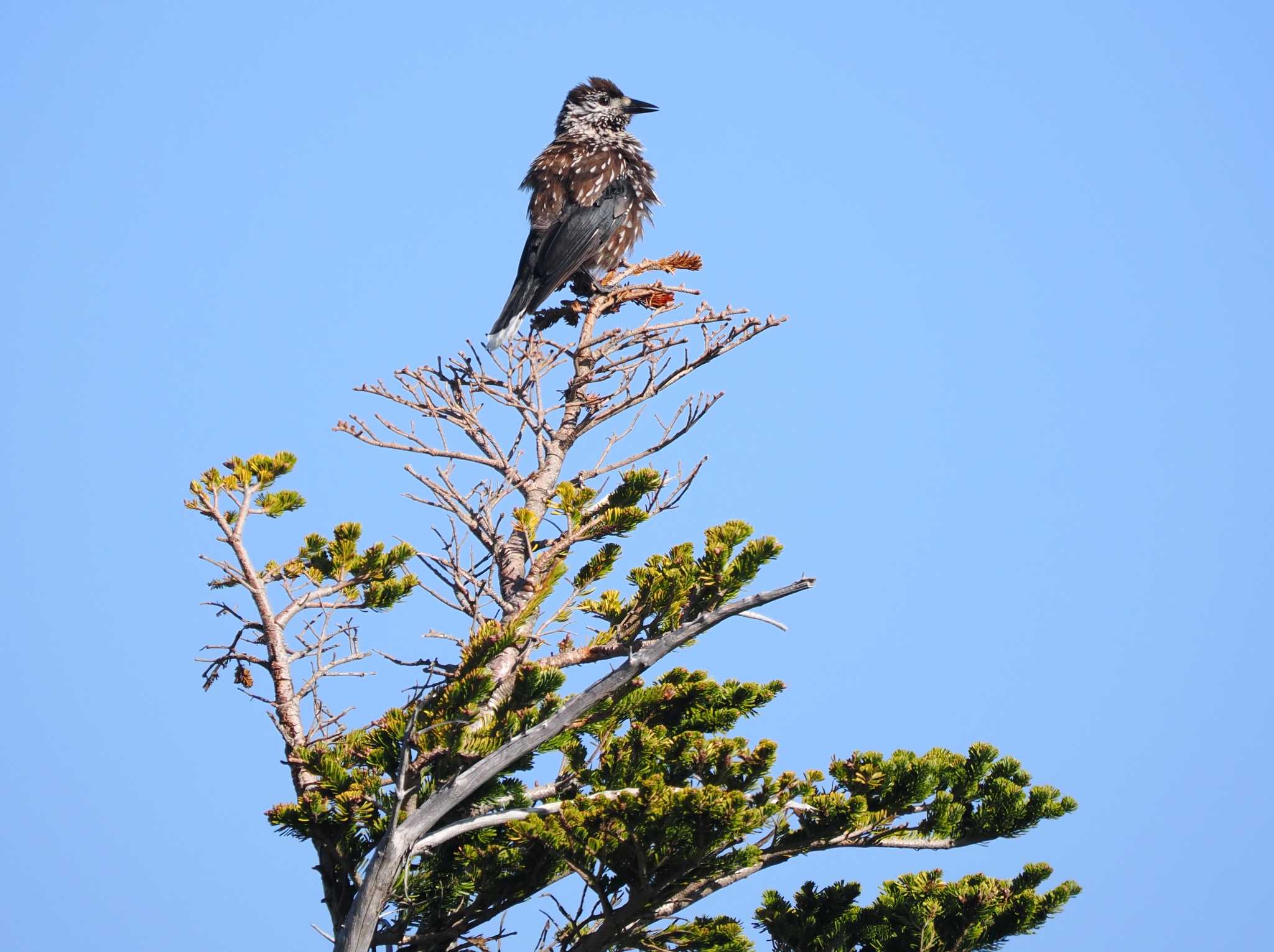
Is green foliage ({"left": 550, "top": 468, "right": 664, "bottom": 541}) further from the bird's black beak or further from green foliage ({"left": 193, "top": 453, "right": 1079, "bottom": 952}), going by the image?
the bird's black beak

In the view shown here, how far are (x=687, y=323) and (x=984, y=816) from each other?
138 inches

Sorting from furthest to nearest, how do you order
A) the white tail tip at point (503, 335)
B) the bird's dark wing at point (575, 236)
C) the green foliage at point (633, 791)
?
1. the bird's dark wing at point (575, 236)
2. the white tail tip at point (503, 335)
3. the green foliage at point (633, 791)

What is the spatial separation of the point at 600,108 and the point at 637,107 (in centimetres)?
36

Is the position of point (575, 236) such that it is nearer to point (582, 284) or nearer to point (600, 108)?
point (582, 284)

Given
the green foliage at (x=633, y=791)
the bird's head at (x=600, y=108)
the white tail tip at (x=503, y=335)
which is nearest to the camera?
the green foliage at (x=633, y=791)

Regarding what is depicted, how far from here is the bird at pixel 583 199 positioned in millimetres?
9586

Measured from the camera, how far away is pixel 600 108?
11820 mm

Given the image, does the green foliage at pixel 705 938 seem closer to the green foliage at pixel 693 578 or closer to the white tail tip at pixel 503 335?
the green foliage at pixel 693 578

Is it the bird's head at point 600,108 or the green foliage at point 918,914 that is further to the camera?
the bird's head at point 600,108

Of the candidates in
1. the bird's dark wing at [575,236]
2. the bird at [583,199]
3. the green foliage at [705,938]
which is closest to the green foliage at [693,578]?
the green foliage at [705,938]

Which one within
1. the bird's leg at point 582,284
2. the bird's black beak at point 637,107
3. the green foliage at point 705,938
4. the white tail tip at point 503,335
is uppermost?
the bird's black beak at point 637,107

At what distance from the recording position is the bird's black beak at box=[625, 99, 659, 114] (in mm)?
11781

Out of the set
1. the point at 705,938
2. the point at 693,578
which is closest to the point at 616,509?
the point at 693,578

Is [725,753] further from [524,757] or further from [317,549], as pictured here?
[317,549]
